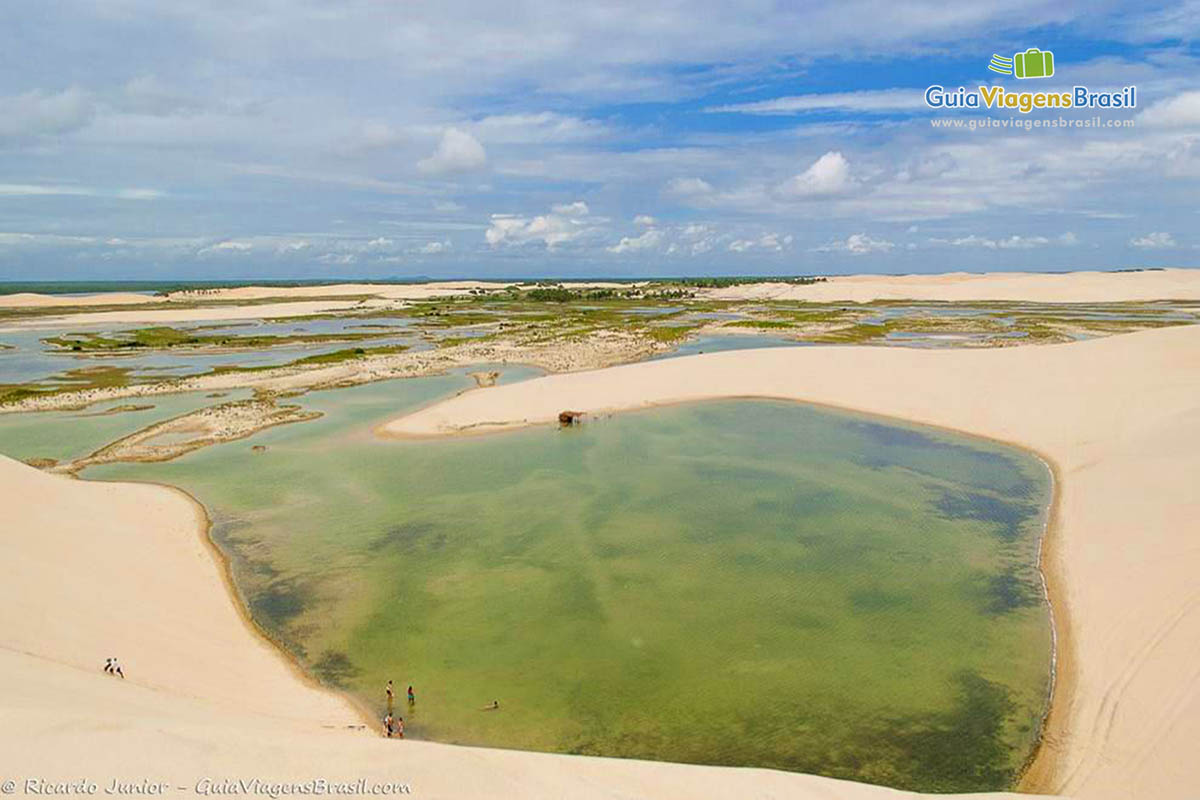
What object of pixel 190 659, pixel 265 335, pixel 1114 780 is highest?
pixel 265 335

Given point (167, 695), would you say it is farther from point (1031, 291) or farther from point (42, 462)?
point (1031, 291)

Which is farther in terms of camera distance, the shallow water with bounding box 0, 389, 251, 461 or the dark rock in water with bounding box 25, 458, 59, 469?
the shallow water with bounding box 0, 389, 251, 461

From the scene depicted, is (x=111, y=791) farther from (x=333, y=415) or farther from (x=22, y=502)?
(x=333, y=415)

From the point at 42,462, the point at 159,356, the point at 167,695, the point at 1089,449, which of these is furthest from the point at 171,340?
the point at 1089,449

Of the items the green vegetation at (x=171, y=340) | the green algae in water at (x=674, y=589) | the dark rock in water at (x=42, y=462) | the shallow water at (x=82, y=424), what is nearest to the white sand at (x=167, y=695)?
the green algae in water at (x=674, y=589)

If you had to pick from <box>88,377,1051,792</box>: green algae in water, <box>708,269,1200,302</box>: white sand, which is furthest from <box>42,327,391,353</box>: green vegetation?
<box>708,269,1200,302</box>: white sand

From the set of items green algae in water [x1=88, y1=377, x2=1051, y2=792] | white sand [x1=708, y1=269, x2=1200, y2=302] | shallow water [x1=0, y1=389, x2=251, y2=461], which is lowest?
green algae in water [x1=88, y1=377, x2=1051, y2=792]

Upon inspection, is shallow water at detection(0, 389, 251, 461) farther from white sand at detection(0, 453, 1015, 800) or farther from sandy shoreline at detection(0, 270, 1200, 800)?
white sand at detection(0, 453, 1015, 800)

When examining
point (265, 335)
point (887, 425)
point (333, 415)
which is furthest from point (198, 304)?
point (887, 425)
